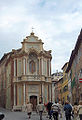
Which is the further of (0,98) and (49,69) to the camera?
(0,98)

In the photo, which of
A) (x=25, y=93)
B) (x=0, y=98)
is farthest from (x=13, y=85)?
(x=0, y=98)

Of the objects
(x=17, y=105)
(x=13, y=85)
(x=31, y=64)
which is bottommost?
(x=17, y=105)

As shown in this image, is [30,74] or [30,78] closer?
[30,78]

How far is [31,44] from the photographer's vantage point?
54594mm

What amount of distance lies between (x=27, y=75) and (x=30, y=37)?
685 cm

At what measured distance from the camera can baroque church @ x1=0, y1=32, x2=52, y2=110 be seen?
52.8 metres

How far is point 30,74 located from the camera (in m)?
53.4

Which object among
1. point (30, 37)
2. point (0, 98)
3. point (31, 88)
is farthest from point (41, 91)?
point (0, 98)

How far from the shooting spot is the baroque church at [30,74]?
173 feet

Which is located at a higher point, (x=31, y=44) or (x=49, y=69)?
(x=31, y=44)

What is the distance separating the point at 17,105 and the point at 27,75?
531cm

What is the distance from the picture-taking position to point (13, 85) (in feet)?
179

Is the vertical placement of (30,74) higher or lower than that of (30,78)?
higher

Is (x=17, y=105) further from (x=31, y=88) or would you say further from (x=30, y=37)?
(x=30, y=37)
